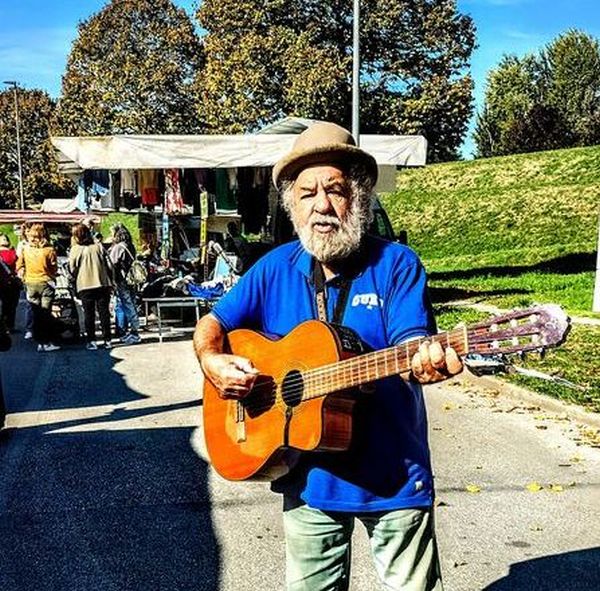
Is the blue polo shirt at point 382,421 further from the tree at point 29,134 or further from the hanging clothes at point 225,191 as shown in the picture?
the tree at point 29,134

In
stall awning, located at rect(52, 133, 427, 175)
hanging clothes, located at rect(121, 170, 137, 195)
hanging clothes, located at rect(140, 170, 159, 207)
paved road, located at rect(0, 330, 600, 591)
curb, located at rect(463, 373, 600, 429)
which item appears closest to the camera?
paved road, located at rect(0, 330, 600, 591)

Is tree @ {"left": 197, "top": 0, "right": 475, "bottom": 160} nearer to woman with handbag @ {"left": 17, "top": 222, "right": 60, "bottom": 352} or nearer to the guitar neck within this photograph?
woman with handbag @ {"left": 17, "top": 222, "right": 60, "bottom": 352}

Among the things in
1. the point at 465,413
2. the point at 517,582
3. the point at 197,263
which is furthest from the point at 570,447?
the point at 197,263

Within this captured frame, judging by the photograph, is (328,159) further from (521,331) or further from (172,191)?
(172,191)

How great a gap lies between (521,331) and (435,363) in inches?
9.0

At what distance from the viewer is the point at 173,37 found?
1658 inches

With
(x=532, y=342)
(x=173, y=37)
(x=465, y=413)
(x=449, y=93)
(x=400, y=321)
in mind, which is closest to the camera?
(x=532, y=342)

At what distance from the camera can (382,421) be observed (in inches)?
97.4

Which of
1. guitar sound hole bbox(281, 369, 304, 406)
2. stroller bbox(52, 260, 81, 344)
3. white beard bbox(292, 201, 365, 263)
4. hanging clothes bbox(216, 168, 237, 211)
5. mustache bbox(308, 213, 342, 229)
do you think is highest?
hanging clothes bbox(216, 168, 237, 211)

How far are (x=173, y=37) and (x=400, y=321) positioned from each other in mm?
42220

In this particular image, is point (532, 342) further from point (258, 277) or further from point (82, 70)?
point (82, 70)

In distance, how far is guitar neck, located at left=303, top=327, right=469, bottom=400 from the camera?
86.7 inches

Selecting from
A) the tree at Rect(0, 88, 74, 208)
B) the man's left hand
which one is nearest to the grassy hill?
the man's left hand

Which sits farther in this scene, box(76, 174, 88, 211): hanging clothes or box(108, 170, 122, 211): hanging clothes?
box(76, 174, 88, 211): hanging clothes
